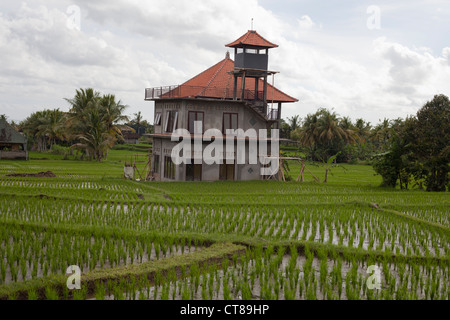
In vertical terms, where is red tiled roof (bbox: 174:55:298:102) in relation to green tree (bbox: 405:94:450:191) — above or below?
above

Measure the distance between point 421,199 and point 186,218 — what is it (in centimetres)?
1128

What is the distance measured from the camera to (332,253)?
11047 mm

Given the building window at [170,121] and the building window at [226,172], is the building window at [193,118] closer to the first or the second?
the building window at [170,121]

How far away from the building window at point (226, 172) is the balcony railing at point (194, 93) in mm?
4308

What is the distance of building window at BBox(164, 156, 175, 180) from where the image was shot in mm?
29766

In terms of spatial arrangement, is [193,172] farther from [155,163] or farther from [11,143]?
[11,143]

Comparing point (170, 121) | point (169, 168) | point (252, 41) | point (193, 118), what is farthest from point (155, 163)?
point (252, 41)

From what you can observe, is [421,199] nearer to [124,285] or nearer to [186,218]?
[186,218]

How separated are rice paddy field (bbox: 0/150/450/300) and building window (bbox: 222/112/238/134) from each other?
35.0 ft

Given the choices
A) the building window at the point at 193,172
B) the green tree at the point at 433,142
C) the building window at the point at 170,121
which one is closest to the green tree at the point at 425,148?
the green tree at the point at 433,142

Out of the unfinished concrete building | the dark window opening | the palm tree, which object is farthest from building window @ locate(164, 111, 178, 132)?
the palm tree

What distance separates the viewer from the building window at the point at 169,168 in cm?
2977

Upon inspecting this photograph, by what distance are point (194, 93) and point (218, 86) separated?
1.96 meters

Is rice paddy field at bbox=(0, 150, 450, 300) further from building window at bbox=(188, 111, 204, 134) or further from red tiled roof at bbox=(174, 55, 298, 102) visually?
red tiled roof at bbox=(174, 55, 298, 102)
